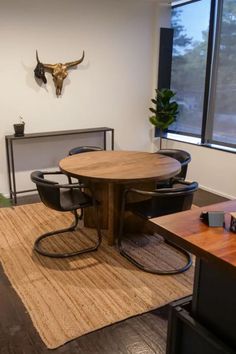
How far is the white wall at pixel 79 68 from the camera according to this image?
4.21 metres

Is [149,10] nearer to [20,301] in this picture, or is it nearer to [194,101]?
[194,101]

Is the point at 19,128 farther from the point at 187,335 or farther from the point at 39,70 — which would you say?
the point at 187,335

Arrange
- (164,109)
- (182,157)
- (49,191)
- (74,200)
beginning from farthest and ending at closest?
(164,109), (182,157), (74,200), (49,191)

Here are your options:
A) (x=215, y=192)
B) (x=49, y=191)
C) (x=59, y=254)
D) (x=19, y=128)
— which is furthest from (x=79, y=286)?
(x=215, y=192)

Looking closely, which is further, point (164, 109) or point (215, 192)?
point (164, 109)

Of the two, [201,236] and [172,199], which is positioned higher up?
[201,236]

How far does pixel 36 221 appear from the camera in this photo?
369cm

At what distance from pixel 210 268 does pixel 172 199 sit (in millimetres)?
1291

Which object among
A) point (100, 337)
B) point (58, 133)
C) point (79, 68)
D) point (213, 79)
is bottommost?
point (100, 337)

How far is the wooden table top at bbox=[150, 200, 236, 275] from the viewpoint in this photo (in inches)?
47.8

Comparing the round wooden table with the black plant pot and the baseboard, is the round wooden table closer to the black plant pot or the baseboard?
the black plant pot

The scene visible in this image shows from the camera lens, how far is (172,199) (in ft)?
8.76

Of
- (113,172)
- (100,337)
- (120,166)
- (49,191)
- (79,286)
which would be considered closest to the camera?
(100,337)

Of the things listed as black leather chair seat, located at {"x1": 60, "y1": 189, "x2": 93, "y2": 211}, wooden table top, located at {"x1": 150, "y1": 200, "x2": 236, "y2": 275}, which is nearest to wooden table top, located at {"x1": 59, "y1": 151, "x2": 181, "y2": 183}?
black leather chair seat, located at {"x1": 60, "y1": 189, "x2": 93, "y2": 211}
